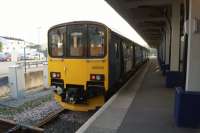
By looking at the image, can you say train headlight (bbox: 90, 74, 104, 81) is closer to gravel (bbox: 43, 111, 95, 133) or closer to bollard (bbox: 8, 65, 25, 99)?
gravel (bbox: 43, 111, 95, 133)

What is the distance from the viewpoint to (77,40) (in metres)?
8.38

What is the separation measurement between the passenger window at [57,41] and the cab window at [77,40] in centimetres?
32

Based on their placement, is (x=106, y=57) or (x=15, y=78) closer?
(x=106, y=57)

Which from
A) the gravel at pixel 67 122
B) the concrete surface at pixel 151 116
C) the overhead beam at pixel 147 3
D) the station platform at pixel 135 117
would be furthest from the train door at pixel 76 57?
the overhead beam at pixel 147 3

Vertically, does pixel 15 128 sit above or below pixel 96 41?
below

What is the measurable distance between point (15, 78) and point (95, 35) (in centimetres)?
575

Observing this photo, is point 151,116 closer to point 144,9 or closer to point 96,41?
point 96,41

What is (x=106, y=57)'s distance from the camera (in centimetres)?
797

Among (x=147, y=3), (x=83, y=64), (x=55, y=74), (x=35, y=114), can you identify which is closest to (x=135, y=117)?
A: (x=83, y=64)

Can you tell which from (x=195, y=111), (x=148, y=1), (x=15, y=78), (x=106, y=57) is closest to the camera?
(x=195, y=111)

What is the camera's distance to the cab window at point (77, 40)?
8.24 m

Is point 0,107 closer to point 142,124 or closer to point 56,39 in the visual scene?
point 56,39

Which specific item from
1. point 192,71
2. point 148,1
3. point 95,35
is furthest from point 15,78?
point 192,71

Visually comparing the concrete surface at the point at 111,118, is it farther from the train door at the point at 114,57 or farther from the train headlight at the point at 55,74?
the train headlight at the point at 55,74
